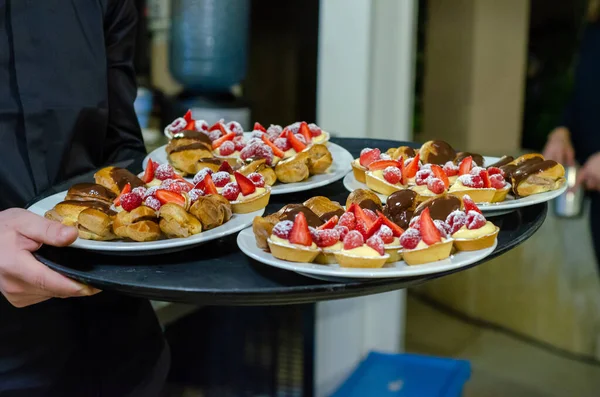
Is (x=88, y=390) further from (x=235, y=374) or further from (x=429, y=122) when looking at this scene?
(x=429, y=122)

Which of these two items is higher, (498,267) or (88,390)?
(88,390)

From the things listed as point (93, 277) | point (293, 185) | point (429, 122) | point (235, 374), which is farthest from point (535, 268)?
point (93, 277)

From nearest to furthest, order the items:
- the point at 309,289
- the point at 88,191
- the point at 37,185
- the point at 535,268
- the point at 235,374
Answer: the point at 309,289
the point at 88,191
the point at 37,185
the point at 235,374
the point at 535,268

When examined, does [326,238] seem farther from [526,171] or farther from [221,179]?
[526,171]

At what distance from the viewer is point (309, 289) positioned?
90 centimetres

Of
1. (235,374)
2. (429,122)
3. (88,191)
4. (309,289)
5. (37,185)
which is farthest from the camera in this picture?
(429,122)

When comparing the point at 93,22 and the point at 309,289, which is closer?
the point at 309,289

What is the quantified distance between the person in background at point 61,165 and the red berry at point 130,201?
220 mm

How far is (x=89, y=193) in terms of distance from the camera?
122 centimetres

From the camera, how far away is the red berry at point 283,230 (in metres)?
1.02

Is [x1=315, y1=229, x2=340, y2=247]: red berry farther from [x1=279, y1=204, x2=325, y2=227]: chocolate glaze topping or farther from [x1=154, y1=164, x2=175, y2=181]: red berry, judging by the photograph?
[x1=154, y1=164, x2=175, y2=181]: red berry

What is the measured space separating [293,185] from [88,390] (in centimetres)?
56

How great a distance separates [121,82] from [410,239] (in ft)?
2.78

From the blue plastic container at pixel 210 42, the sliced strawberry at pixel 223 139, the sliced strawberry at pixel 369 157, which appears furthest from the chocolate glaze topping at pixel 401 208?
the blue plastic container at pixel 210 42
